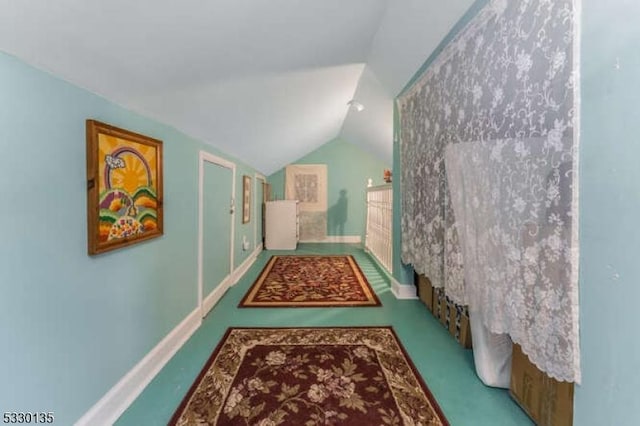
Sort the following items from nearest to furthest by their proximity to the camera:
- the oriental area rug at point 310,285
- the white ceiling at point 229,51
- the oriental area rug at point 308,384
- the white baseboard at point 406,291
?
1. the white ceiling at point 229,51
2. the oriental area rug at point 308,384
3. the oriental area rug at point 310,285
4. the white baseboard at point 406,291

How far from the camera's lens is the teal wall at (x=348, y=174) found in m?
6.61

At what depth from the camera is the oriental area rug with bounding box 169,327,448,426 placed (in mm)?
1352

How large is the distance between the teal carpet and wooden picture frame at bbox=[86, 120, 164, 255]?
2.71 feet

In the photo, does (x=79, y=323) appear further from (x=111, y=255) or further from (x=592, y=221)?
(x=592, y=221)

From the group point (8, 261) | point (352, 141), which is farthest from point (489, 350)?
point (352, 141)

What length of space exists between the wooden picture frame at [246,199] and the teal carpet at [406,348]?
3.89 ft

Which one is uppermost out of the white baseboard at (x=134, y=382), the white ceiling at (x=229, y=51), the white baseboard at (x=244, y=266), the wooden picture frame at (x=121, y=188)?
the white ceiling at (x=229, y=51)

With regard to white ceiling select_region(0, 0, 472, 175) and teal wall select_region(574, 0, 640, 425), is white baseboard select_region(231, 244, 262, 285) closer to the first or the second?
white ceiling select_region(0, 0, 472, 175)

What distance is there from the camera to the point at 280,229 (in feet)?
18.2

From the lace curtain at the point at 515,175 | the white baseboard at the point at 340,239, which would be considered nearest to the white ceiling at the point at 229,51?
the lace curtain at the point at 515,175

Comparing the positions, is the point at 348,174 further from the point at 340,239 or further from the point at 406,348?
the point at 406,348

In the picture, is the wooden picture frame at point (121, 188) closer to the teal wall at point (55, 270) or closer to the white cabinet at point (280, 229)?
the teal wall at point (55, 270)

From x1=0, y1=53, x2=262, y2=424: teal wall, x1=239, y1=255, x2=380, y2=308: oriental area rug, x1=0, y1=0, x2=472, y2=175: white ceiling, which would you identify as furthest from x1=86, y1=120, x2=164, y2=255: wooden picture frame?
x1=239, y1=255, x2=380, y2=308: oriental area rug

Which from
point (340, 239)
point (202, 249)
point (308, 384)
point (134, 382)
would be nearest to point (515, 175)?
point (308, 384)
